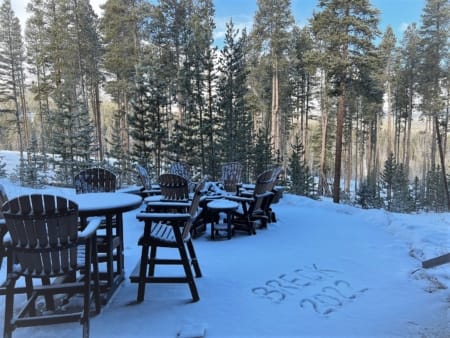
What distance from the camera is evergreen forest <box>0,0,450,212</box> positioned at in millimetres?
11562

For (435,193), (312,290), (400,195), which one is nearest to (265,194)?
(312,290)

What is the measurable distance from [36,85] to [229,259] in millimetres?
21607

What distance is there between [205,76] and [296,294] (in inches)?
450

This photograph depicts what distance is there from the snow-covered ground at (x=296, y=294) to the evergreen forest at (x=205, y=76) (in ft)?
25.9

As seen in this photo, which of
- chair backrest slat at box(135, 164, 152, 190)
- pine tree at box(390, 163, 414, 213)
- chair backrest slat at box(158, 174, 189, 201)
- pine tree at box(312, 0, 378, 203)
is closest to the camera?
chair backrest slat at box(158, 174, 189, 201)

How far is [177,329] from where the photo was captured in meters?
2.08

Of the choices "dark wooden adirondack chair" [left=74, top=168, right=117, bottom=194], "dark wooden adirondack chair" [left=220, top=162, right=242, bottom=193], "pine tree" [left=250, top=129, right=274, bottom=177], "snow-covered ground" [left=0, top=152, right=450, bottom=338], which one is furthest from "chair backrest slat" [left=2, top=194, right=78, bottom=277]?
"pine tree" [left=250, top=129, right=274, bottom=177]

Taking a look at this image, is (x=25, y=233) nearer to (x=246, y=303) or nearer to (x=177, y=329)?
(x=177, y=329)

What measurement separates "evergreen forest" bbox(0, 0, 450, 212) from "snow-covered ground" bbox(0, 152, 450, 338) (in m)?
7.89

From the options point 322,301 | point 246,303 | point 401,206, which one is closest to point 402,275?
point 322,301

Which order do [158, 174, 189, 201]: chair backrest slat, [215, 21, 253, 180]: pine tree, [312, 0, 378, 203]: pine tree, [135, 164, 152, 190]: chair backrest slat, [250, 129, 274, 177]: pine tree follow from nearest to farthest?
1. [158, 174, 189, 201]: chair backrest slat
2. [135, 164, 152, 190]: chair backrest slat
3. [312, 0, 378, 203]: pine tree
4. [215, 21, 253, 180]: pine tree
5. [250, 129, 274, 177]: pine tree

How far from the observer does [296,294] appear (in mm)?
2652

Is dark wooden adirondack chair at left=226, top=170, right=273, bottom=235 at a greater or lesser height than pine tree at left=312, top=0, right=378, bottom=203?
lesser

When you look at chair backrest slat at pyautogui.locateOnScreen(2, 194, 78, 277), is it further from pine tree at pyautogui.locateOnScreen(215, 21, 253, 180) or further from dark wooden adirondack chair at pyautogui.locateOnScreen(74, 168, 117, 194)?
pine tree at pyautogui.locateOnScreen(215, 21, 253, 180)
